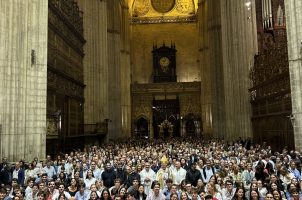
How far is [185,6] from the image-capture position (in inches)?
1934

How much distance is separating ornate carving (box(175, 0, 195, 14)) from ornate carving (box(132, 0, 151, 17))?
13.9ft

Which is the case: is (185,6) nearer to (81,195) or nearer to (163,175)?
(163,175)

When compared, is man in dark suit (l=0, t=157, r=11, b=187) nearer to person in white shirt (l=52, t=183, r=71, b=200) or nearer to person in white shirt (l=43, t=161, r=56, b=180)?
person in white shirt (l=43, t=161, r=56, b=180)

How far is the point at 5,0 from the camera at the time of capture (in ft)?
40.8

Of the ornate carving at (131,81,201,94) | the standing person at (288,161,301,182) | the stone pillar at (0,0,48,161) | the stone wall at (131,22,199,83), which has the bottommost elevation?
the standing person at (288,161,301,182)

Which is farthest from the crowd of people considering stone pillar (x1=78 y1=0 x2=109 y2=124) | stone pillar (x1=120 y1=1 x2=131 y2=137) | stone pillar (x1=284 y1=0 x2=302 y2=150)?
stone pillar (x1=120 y1=1 x2=131 y2=137)

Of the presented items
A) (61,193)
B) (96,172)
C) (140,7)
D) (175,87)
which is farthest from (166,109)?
(61,193)

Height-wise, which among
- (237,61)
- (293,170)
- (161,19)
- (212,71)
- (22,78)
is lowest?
(293,170)

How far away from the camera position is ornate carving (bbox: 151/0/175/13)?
4897 cm

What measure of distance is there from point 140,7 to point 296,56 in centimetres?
3833

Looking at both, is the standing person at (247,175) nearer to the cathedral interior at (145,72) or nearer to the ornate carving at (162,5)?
the cathedral interior at (145,72)

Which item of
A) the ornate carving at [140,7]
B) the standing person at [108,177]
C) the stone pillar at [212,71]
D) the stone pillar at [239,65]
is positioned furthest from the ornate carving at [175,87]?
the standing person at [108,177]

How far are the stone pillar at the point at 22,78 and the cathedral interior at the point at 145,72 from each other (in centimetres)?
4

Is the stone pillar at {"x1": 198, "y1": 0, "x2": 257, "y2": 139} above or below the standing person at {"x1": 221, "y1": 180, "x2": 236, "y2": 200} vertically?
above
